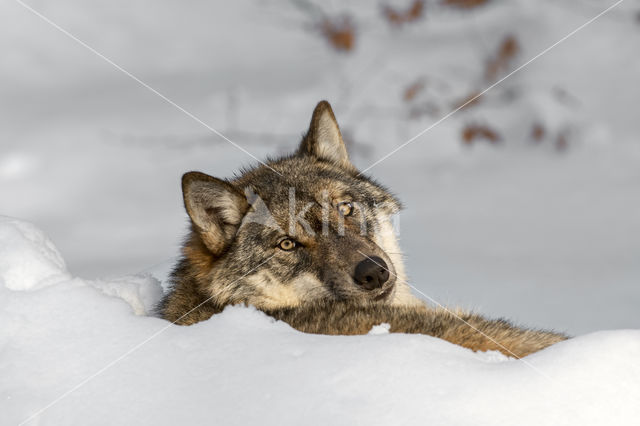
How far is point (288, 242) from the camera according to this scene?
4.80 metres

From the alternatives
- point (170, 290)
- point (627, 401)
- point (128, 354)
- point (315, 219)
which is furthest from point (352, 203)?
point (627, 401)

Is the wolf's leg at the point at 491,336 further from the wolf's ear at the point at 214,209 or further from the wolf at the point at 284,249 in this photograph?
the wolf's ear at the point at 214,209

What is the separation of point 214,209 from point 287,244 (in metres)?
0.73

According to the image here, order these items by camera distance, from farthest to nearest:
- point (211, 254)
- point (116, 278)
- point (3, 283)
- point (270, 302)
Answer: point (116, 278)
point (211, 254)
point (270, 302)
point (3, 283)

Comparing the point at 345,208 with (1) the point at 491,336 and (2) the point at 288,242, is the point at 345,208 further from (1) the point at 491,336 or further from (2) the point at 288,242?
(1) the point at 491,336

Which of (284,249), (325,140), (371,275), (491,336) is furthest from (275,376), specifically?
(325,140)

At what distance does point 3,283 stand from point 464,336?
292 cm

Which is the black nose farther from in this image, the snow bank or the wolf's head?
the snow bank

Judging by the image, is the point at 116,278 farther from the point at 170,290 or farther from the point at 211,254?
the point at 211,254

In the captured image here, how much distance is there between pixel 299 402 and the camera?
259cm

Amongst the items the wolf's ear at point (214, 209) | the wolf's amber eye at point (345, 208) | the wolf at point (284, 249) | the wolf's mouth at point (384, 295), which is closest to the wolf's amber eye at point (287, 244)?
the wolf at point (284, 249)

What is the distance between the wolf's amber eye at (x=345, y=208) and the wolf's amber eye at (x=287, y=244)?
542mm

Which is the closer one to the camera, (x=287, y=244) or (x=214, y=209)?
(x=287, y=244)

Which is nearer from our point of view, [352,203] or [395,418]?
[395,418]
